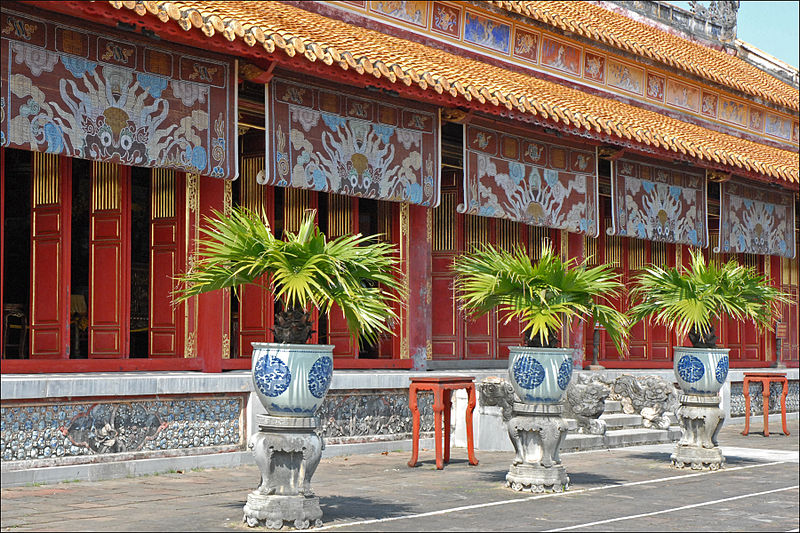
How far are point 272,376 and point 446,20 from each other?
9.56m

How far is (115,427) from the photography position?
386 inches

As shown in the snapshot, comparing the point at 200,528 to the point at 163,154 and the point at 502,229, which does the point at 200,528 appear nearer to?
the point at 163,154

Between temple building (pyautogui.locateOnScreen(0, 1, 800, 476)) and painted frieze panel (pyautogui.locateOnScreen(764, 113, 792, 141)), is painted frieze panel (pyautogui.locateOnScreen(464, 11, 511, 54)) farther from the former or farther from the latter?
painted frieze panel (pyautogui.locateOnScreen(764, 113, 792, 141))

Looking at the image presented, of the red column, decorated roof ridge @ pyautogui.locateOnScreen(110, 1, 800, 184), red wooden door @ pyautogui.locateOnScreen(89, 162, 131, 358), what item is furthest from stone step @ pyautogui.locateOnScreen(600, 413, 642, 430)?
red wooden door @ pyautogui.locateOnScreen(89, 162, 131, 358)

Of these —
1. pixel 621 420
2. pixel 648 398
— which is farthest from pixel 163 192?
pixel 648 398

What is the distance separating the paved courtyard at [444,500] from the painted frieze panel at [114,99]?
119 inches

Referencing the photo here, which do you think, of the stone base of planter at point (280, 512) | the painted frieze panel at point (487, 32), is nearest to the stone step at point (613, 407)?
the painted frieze panel at point (487, 32)

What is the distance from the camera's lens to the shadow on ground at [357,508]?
7806 millimetres

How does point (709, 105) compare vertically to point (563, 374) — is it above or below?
above

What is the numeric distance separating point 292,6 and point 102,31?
4.32 metres

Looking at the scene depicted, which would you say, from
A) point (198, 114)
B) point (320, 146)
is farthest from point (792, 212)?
point (198, 114)

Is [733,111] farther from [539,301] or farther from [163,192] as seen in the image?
[163,192]

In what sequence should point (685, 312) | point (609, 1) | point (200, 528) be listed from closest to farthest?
point (200, 528)
point (685, 312)
point (609, 1)

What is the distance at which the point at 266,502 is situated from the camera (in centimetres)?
730
